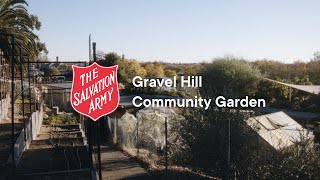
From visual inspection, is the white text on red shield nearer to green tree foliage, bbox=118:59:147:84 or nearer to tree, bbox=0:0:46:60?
tree, bbox=0:0:46:60

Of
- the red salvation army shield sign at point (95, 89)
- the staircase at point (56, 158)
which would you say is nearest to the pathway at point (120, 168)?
the staircase at point (56, 158)

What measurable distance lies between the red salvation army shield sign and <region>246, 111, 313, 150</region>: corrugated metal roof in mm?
3768

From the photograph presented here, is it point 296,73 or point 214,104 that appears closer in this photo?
point 214,104

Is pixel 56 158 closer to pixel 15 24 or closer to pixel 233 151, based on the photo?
pixel 233 151

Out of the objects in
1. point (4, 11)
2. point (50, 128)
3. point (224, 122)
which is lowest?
point (50, 128)

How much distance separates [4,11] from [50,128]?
21.3ft

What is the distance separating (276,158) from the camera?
7.71 m

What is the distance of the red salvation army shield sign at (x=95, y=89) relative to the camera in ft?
23.9

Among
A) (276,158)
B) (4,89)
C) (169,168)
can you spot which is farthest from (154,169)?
(4,89)

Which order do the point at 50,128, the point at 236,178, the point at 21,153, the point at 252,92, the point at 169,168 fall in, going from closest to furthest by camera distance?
the point at 236,178 < the point at 169,168 < the point at 21,153 < the point at 50,128 < the point at 252,92

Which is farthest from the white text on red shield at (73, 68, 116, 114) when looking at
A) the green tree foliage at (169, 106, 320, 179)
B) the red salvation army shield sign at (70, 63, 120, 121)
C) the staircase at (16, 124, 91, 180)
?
the staircase at (16, 124, 91, 180)

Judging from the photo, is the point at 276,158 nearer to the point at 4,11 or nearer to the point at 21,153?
the point at 21,153

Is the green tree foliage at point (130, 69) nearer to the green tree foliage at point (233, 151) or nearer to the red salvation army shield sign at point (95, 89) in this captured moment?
the green tree foliage at point (233, 151)

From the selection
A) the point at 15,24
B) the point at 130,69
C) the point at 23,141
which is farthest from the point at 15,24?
the point at 130,69
